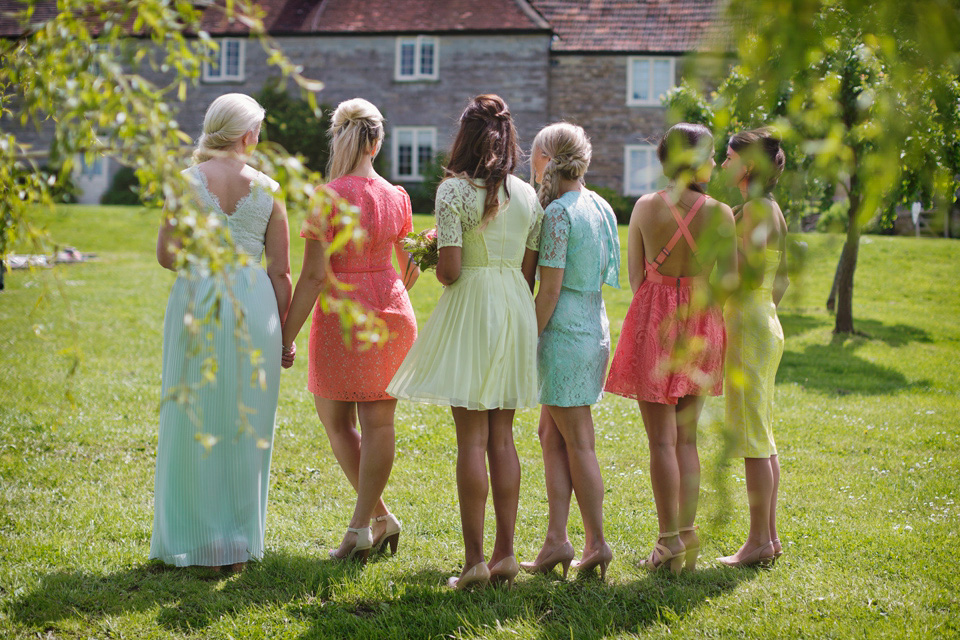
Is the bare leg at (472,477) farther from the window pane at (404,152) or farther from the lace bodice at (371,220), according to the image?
the window pane at (404,152)

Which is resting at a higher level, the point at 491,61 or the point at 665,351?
the point at 491,61

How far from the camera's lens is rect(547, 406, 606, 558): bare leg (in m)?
4.10

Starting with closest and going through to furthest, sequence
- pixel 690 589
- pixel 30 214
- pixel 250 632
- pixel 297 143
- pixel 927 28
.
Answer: pixel 927 28
pixel 30 214
pixel 250 632
pixel 690 589
pixel 297 143

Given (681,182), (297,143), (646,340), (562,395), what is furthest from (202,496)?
(297,143)

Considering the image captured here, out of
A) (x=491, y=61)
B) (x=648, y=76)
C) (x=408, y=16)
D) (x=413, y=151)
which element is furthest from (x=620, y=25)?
(x=413, y=151)

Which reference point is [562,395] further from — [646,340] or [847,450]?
[847,450]

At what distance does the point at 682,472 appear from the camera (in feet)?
14.1

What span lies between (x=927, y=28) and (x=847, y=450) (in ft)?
19.7

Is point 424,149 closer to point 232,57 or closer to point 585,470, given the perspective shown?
point 232,57

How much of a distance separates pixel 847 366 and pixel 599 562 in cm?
778

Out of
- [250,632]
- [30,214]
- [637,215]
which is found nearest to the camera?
[30,214]

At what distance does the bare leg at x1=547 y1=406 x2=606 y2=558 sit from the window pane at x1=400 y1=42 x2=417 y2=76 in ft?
83.3

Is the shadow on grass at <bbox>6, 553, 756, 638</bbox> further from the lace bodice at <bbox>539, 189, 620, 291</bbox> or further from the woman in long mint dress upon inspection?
the lace bodice at <bbox>539, 189, 620, 291</bbox>

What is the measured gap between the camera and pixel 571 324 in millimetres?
4105
